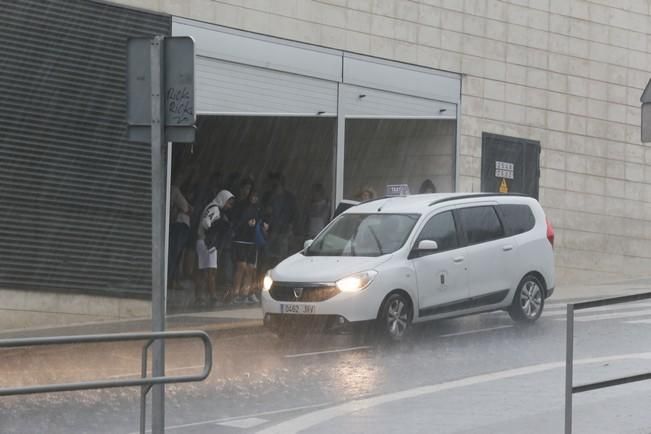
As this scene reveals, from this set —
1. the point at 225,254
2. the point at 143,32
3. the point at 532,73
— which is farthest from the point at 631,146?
the point at 143,32

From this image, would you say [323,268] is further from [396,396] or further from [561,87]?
[561,87]

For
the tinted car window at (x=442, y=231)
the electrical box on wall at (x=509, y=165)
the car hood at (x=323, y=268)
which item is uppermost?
the electrical box on wall at (x=509, y=165)

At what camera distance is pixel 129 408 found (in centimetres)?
1025

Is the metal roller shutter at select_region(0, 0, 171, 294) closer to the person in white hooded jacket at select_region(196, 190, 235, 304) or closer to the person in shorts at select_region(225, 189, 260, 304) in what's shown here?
the person in white hooded jacket at select_region(196, 190, 235, 304)

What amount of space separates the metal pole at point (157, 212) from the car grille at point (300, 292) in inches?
270

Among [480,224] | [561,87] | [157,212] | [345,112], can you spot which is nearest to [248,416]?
[157,212]

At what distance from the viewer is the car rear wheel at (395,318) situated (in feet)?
49.9

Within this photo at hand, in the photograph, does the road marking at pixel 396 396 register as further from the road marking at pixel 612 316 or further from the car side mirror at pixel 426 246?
the car side mirror at pixel 426 246

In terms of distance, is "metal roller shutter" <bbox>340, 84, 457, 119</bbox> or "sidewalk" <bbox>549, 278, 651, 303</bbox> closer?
"sidewalk" <bbox>549, 278, 651, 303</bbox>

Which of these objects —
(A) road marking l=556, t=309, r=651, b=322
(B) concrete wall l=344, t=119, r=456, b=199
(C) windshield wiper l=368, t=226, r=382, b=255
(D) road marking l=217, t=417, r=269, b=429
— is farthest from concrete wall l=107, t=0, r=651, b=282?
(A) road marking l=556, t=309, r=651, b=322

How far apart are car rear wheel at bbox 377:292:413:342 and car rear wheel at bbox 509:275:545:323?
6.45 feet

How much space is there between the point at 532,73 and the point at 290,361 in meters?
14.0

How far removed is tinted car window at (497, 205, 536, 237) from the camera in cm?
1708

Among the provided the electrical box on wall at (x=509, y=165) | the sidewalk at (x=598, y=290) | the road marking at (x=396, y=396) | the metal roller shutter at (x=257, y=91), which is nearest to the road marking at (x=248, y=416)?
the road marking at (x=396, y=396)
